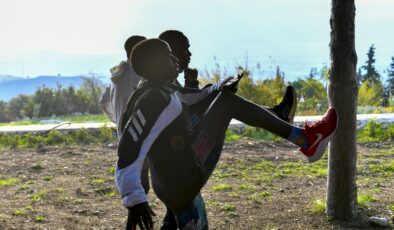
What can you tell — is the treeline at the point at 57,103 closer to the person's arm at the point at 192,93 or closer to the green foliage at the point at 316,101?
the green foliage at the point at 316,101

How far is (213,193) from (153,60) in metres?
3.13

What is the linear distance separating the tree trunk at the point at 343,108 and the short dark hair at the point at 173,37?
1.23 m

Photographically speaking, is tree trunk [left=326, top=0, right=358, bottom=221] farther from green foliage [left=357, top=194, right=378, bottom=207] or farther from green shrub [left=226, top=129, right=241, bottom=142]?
green shrub [left=226, top=129, right=241, bottom=142]

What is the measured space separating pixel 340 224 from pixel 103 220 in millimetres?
2038

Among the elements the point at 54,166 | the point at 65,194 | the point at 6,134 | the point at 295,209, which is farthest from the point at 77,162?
the point at 295,209

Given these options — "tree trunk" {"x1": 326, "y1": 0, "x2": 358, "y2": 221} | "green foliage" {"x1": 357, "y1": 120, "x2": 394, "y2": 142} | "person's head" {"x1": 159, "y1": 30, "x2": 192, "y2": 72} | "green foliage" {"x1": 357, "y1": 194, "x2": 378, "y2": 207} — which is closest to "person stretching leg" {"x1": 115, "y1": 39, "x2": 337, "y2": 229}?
"person's head" {"x1": 159, "y1": 30, "x2": 192, "y2": 72}

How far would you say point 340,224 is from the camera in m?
4.51

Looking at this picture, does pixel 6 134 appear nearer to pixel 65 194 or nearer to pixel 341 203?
pixel 65 194

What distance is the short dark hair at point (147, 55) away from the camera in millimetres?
2898

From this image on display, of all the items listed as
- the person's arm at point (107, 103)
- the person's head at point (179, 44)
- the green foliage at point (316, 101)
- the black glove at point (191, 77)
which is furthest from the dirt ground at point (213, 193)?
the green foliage at point (316, 101)

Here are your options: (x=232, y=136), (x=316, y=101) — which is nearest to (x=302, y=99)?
(x=316, y=101)

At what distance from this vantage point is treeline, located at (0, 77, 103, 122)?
16938mm

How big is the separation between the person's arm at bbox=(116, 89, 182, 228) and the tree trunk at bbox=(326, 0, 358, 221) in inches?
76.3

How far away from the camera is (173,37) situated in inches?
159
